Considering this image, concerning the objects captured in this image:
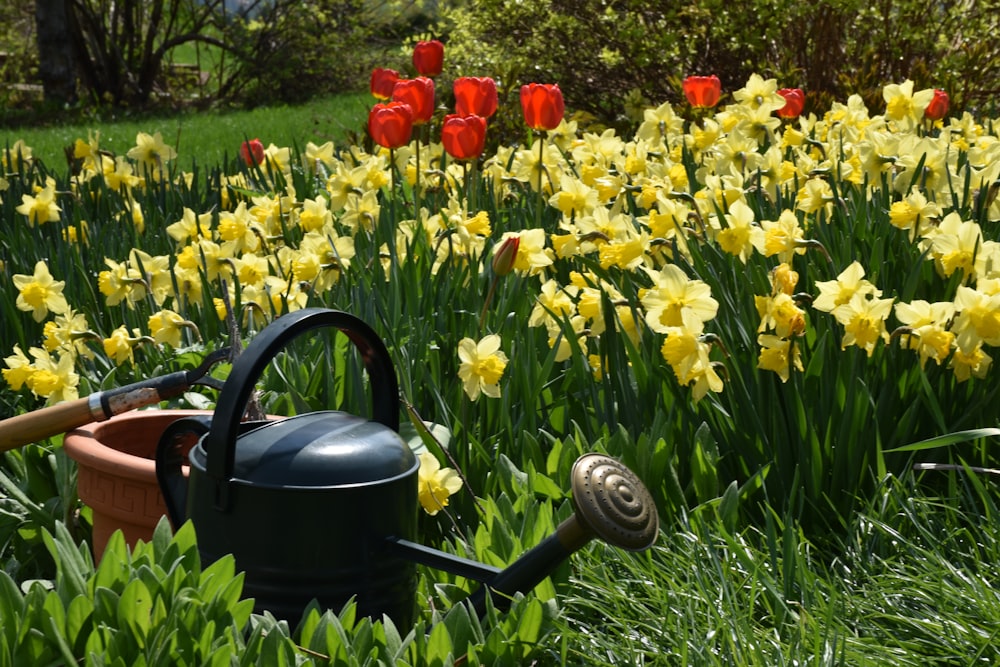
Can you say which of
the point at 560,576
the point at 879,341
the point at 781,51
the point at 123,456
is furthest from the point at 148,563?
the point at 781,51

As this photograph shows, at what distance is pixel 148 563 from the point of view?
1396mm

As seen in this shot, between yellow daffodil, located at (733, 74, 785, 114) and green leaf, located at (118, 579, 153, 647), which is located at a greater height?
yellow daffodil, located at (733, 74, 785, 114)

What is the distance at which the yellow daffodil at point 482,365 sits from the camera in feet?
6.40

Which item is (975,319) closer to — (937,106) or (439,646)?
(439,646)

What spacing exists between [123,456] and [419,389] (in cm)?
69

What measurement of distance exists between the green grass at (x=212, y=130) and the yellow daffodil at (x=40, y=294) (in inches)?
222

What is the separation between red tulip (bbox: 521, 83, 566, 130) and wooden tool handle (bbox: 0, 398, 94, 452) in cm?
184

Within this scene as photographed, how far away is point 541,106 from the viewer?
3.24 meters

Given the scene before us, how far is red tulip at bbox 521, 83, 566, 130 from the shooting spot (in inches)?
127

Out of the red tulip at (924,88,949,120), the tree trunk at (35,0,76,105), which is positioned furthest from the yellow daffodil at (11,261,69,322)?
the tree trunk at (35,0,76,105)

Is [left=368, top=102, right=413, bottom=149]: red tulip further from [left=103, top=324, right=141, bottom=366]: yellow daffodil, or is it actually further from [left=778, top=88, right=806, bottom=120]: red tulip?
[left=778, top=88, right=806, bottom=120]: red tulip

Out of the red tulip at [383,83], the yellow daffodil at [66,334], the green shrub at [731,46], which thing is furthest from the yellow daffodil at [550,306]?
A: the green shrub at [731,46]

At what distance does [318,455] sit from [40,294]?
4.35ft

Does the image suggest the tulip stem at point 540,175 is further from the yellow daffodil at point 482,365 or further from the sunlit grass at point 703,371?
the yellow daffodil at point 482,365
